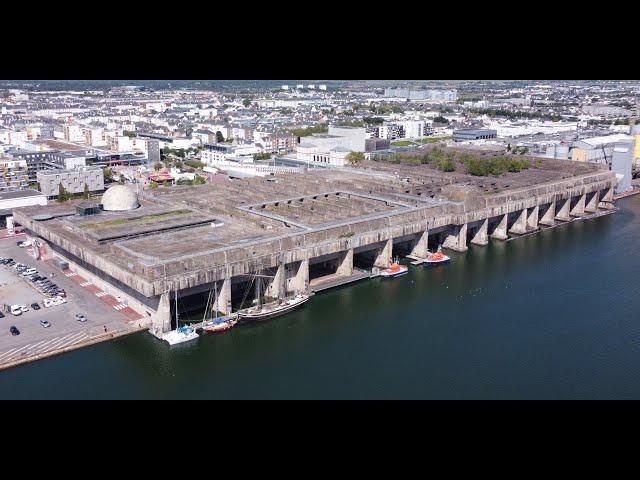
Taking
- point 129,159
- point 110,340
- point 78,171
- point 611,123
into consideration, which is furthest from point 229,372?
point 611,123

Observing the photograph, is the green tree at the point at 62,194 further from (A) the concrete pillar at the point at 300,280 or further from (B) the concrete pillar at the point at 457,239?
(B) the concrete pillar at the point at 457,239

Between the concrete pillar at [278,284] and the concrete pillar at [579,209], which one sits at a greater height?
the concrete pillar at [579,209]

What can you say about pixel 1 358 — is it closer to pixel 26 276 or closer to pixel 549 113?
pixel 26 276

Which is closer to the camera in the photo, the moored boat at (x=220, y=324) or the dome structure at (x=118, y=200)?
the moored boat at (x=220, y=324)

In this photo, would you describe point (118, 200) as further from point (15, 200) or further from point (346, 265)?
point (346, 265)

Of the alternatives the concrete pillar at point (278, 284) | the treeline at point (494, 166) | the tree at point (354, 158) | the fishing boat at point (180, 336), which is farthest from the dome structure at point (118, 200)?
the treeline at point (494, 166)

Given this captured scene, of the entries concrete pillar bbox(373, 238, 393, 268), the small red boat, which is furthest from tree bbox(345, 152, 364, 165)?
concrete pillar bbox(373, 238, 393, 268)
